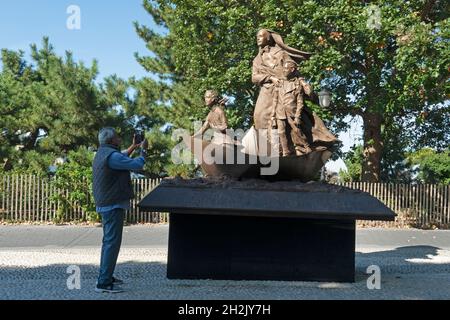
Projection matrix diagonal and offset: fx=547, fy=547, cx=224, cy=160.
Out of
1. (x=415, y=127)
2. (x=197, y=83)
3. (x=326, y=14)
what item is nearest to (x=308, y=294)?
(x=326, y=14)

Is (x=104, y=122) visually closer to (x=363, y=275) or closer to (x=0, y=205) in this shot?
(x=0, y=205)

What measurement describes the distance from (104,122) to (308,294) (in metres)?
12.8

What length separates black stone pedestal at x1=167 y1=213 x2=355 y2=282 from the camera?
716cm

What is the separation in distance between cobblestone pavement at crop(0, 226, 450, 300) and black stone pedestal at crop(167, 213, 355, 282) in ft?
0.67

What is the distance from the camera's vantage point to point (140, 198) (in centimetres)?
1642

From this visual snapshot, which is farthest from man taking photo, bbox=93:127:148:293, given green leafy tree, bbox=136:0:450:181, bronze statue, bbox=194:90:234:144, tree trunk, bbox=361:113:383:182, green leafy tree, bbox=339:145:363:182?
green leafy tree, bbox=339:145:363:182

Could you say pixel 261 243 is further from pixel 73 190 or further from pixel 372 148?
pixel 372 148

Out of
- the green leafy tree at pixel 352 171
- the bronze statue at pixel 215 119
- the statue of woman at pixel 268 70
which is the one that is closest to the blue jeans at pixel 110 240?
the bronze statue at pixel 215 119

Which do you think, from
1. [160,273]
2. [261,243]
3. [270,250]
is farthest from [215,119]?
[160,273]

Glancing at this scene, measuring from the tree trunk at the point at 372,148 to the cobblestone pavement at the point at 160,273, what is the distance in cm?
564

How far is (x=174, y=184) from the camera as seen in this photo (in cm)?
723

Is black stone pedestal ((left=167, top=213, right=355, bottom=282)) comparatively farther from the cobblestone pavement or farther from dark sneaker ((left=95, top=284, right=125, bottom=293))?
dark sneaker ((left=95, top=284, right=125, bottom=293))

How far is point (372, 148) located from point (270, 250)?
1236cm

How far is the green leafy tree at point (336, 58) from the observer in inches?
555
